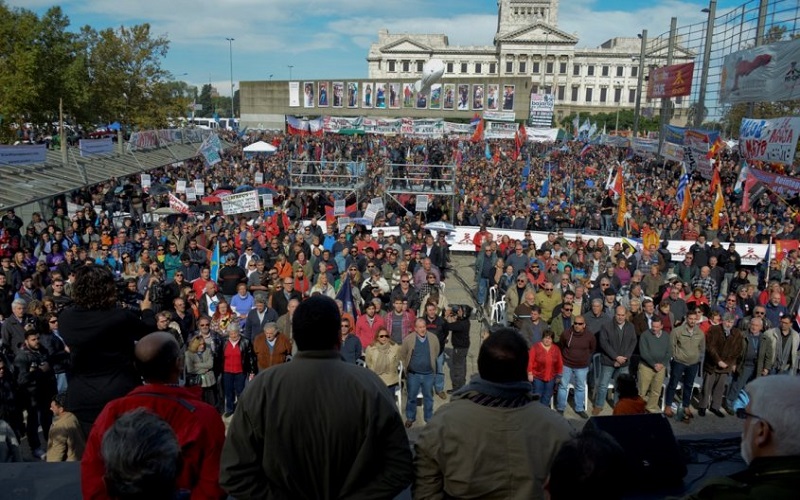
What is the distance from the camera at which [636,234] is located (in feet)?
56.6

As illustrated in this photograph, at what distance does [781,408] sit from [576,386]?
6.44m

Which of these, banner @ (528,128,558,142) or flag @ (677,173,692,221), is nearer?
flag @ (677,173,692,221)

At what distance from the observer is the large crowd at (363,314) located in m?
3.31

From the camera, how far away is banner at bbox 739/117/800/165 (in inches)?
604

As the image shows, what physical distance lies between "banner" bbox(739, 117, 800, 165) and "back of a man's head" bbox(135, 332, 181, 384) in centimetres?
1670

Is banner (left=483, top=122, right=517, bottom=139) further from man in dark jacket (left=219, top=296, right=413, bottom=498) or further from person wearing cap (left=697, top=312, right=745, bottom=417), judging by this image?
man in dark jacket (left=219, top=296, right=413, bottom=498)

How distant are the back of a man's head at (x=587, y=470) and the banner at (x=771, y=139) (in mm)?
16347

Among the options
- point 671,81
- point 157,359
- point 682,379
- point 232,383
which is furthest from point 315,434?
point 671,81

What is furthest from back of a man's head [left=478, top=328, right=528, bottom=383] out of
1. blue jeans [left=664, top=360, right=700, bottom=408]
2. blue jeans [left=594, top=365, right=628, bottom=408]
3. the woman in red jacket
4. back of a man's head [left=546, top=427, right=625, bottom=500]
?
blue jeans [left=664, top=360, right=700, bottom=408]

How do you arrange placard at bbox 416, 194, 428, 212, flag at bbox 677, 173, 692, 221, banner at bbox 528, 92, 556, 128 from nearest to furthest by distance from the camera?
flag at bbox 677, 173, 692, 221, placard at bbox 416, 194, 428, 212, banner at bbox 528, 92, 556, 128

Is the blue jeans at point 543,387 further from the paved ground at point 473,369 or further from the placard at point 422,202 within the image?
the placard at point 422,202

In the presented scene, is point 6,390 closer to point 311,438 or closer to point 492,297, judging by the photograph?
point 311,438

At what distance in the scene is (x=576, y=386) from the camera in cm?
785

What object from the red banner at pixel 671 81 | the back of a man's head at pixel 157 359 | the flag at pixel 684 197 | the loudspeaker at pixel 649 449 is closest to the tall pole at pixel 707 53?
the red banner at pixel 671 81
